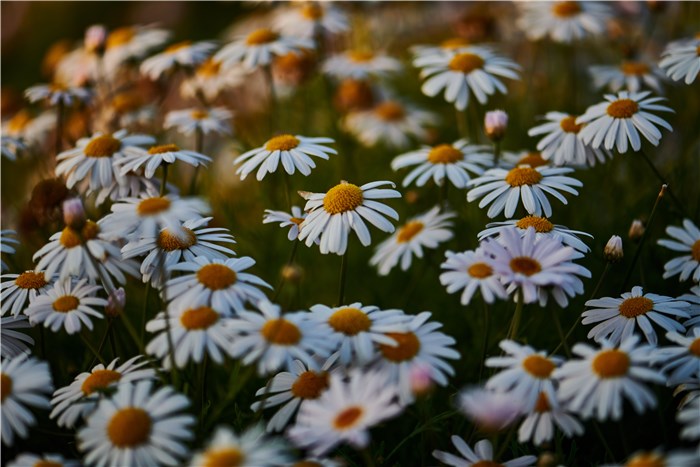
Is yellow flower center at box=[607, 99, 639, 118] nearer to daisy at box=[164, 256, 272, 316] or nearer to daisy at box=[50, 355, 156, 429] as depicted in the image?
daisy at box=[164, 256, 272, 316]

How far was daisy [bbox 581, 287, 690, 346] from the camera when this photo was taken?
68.8 inches

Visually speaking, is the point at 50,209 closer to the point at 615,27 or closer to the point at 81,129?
the point at 81,129

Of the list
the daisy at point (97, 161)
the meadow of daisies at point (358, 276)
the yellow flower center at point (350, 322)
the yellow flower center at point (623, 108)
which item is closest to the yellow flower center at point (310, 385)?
the meadow of daisies at point (358, 276)

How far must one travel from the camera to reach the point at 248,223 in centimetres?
336

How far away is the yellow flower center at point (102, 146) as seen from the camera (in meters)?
2.32

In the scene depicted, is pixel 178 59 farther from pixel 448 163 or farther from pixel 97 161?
pixel 448 163

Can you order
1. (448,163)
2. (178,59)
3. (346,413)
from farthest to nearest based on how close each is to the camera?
(178,59), (448,163), (346,413)

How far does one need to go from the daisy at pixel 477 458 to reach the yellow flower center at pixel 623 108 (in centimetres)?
117

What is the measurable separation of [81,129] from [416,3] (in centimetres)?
273

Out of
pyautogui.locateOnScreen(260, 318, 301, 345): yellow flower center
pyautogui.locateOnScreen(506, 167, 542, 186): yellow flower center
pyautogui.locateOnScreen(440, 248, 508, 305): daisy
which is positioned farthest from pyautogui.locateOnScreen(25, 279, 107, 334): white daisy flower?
pyautogui.locateOnScreen(506, 167, 542, 186): yellow flower center

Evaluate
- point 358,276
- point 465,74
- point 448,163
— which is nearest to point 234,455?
point 448,163

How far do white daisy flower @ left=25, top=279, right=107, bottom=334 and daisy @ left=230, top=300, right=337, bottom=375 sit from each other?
439mm

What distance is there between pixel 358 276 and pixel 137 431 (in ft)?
6.38

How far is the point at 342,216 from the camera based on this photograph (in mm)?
1938
